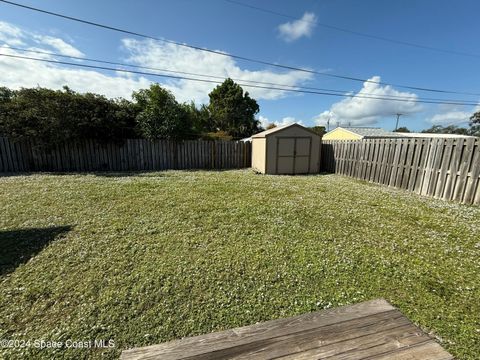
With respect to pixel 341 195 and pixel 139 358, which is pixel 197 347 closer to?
pixel 139 358

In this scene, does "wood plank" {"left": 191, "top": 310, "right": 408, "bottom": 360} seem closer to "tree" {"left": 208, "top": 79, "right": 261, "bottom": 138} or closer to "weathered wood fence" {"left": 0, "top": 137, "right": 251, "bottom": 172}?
"weathered wood fence" {"left": 0, "top": 137, "right": 251, "bottom": 172}

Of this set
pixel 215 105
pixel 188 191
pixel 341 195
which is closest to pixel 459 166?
pixel 341 195

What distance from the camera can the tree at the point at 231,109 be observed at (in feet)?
92.2

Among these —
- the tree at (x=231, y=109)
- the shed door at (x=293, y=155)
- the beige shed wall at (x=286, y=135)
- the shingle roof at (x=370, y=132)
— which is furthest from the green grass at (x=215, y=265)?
the tree at (x=231, y=109)

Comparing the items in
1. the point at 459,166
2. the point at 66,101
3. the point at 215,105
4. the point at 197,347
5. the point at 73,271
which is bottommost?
the point at 73,271

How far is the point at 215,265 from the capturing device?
2902mm

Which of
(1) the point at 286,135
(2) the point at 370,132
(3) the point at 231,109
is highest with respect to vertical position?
(3) the point at 231,109

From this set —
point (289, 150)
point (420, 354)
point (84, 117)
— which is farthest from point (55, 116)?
point (420, 354)

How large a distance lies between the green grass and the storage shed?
16.5 ft

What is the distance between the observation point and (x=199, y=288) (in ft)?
8.12

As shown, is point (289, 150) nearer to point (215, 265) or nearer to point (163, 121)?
point (163, 121)

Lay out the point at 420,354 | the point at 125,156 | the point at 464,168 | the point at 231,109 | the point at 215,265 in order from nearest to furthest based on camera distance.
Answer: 1. the point at 420,354
2. the point at 215,265
3. the point at 464,168
4. the point at 125,156
5. the point at 231,109

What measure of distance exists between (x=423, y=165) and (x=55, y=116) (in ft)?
44.4

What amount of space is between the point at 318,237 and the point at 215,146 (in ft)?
30.2
